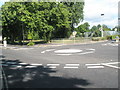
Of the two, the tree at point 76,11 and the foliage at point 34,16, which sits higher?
the tree at point 76,11

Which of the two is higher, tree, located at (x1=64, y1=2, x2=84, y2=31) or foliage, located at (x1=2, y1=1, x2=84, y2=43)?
tree, located at (x1=64, y1=2, x2=84, y2=31)

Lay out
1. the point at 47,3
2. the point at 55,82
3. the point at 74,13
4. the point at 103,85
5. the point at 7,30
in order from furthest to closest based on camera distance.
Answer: the point at 74,13 < the point at 7,30 < the point at 47,3 < the point at 55,82 < the point at 103,85

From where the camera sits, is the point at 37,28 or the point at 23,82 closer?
the point at 23,82

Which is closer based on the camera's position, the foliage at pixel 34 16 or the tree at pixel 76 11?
the foliage at pixel 34 16

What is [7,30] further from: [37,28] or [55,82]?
[55,82]

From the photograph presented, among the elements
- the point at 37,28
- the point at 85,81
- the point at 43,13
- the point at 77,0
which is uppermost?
the point at 77,0

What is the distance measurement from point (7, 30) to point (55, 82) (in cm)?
3339

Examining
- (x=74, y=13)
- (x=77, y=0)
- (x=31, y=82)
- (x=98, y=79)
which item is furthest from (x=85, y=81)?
(x=77, y=0)

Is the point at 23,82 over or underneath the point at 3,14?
underneath

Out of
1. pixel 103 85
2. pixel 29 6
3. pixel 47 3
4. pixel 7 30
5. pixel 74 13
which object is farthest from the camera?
pixel 74 13

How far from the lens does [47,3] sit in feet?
96.2

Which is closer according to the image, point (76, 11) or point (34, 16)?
point (34, 16)

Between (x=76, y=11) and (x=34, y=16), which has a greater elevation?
(x=76, y=11)

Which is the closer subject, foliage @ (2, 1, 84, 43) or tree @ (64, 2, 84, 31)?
foliage @ (2, 1, 84, 43)
